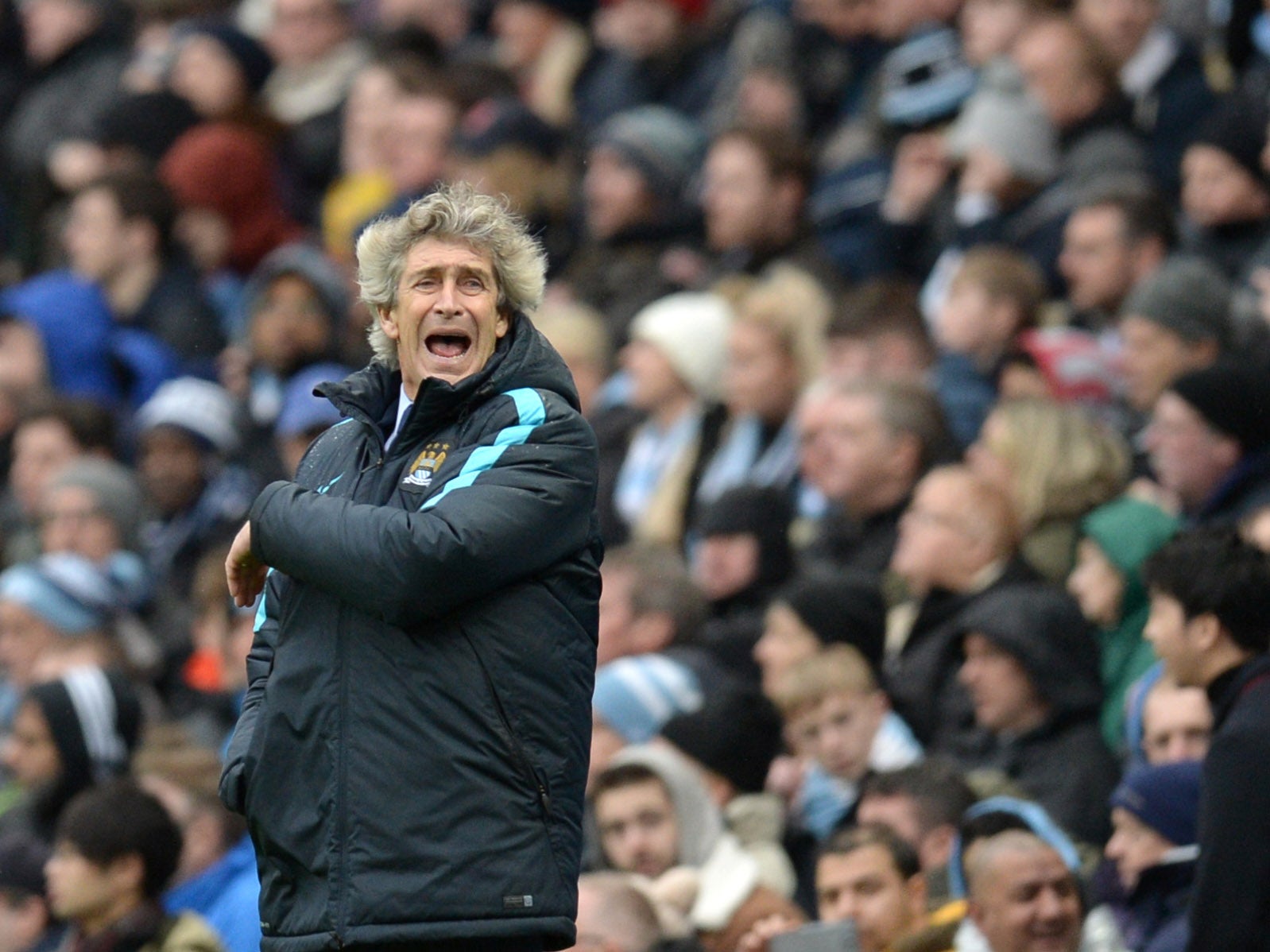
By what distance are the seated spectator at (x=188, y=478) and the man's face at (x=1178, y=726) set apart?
4.86 metres

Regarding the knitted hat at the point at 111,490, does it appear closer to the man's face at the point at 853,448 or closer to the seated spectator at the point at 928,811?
the man's face at the point at 853,448

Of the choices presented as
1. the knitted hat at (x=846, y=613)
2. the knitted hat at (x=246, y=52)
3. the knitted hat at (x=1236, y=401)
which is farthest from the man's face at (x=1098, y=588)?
the knitted hat at (x=246, y=52)

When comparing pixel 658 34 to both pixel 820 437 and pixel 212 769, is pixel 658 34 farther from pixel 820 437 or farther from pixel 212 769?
pixel 212 769

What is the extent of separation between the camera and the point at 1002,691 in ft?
22.7

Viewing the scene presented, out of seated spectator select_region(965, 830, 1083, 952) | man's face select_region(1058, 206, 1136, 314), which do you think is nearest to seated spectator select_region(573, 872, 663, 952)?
seated spectator select_region(965, 830, 1083, 952)

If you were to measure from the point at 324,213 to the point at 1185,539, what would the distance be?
756 centimetres

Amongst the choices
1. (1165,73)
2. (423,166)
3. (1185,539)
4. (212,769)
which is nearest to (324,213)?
(423,166)

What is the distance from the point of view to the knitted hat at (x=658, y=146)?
435 inches

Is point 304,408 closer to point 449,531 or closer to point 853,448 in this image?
point 853,448

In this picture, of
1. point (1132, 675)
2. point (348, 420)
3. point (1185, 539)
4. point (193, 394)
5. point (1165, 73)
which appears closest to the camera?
point (348, 420)

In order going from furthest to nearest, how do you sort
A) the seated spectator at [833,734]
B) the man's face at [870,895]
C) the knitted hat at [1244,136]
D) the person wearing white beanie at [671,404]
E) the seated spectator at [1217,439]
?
the person wearing white beanie at [671,404] < the knitted hat at [1244,136] < the seated spectator at [1217,439] < the seated spectator at [833,734] < the man's face at [870,895]

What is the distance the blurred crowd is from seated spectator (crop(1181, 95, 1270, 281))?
19mm

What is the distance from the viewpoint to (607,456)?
9.87 meters

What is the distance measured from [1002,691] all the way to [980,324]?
217 cm
